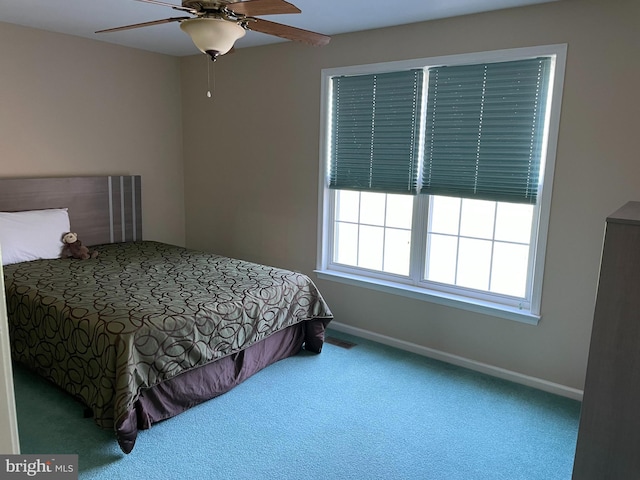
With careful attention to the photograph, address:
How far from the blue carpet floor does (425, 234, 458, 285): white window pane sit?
0.68 metres

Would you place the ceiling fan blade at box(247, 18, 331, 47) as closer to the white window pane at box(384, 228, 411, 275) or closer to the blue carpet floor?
the white window pane at box(384, 228, 411, 275)

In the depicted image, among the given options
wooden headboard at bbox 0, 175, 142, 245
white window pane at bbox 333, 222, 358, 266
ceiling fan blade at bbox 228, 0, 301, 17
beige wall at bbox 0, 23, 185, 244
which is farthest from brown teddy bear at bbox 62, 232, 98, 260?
ceiling fan blade at bbox 228, 0, 301, 17

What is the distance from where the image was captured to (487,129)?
10.2 ft

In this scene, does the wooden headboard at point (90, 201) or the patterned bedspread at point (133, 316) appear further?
the wooden headboard at point (90, 201)

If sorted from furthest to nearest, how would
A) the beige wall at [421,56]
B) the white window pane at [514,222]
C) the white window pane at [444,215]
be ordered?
the white window pane at [444,215], the white window pane at [514,222], the beige wall at [421,56]

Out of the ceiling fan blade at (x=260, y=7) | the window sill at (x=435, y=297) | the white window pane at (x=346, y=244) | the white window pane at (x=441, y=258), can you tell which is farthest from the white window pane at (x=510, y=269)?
the ceiling fan blade at (x=260, y=7)

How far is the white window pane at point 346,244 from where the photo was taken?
13.0 ft

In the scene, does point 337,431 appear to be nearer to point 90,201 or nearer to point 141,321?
point 141,321

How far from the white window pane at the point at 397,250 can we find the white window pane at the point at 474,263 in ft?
1.34

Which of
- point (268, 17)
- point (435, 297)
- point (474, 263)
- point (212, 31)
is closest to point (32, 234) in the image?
point (268, 17)

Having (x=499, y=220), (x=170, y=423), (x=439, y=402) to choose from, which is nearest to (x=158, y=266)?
(x=170, y=423)

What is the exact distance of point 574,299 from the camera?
9.66 ft

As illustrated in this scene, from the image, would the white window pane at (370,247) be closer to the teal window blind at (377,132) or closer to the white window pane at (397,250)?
the white window pane at (397,250)

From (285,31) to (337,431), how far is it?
2017 mm
